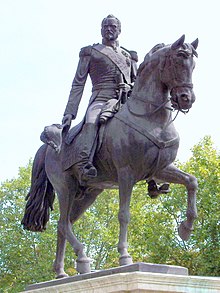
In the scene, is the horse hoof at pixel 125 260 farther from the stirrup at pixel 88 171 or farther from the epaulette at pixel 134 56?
the epaulette at pixel 134 56

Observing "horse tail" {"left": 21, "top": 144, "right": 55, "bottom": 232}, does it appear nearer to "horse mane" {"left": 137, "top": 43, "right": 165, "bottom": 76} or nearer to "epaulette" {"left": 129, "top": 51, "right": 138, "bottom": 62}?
"epaulette" {"left": 129, "top": 51, "right": 138, "bottom": 62}

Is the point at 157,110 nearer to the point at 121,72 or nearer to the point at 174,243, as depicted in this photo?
the point at 121,72

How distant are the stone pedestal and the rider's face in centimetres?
370

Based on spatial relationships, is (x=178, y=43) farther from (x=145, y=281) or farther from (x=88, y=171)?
(x=145, y=281)

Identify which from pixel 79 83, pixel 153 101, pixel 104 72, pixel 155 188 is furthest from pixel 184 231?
pixel 79 83

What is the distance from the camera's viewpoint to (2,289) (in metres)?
32.8

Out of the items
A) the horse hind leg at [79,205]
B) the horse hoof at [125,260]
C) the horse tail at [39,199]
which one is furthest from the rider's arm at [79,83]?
the horse hoof at [125,260]

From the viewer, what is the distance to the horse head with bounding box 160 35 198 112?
10219 mm

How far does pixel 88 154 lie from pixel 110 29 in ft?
6.96

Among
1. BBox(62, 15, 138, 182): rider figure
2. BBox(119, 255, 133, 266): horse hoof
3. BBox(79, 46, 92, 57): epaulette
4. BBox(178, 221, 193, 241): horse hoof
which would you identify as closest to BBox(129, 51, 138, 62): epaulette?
BBox(62, 15, 138, 182): rider figure

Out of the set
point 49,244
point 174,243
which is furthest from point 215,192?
point 49,244

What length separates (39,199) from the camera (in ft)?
40.1

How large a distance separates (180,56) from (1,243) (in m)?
23.9

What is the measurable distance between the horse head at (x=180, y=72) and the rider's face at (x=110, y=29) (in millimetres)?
1658
